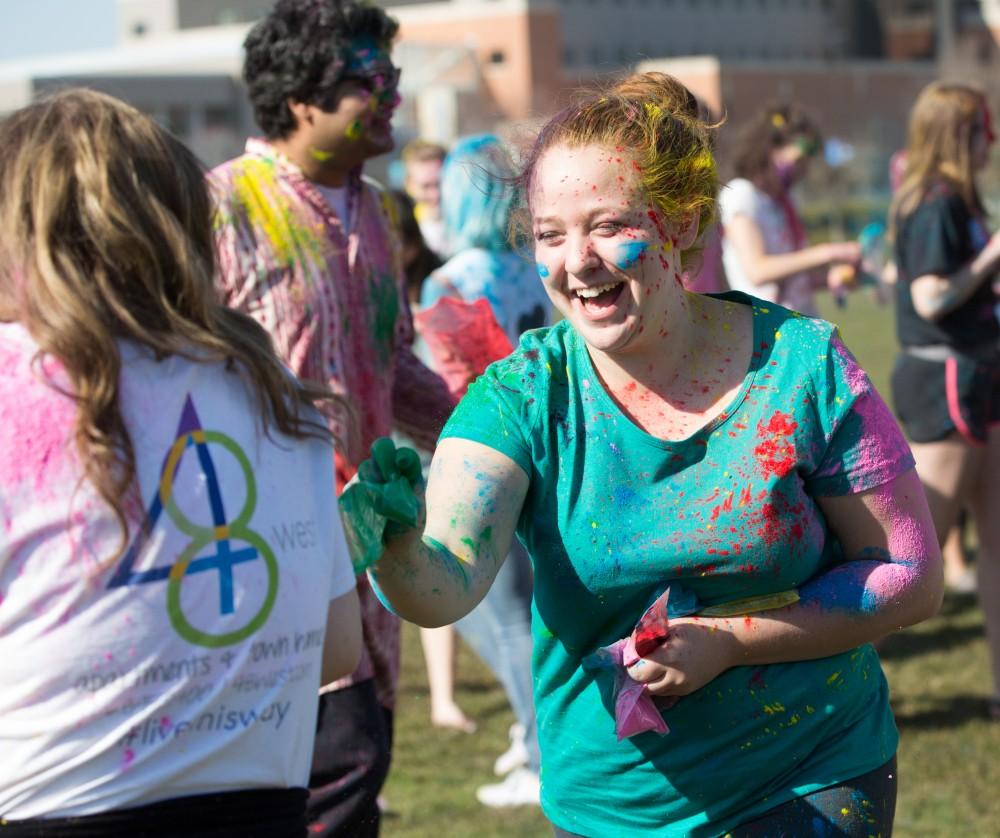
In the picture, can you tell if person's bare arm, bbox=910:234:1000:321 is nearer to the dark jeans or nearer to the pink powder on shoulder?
the dark jeans

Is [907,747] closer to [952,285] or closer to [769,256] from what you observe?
[952,285]

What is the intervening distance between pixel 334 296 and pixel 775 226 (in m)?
3.53

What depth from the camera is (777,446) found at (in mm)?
2234

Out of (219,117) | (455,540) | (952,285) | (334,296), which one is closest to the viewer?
(455,540)

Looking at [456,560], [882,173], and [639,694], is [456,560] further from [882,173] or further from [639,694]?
[882,173]

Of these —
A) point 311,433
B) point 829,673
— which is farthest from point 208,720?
point 829,673

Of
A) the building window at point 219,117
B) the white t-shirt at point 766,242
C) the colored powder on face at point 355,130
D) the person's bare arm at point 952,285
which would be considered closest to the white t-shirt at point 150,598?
the colored powder on face at point 355,130

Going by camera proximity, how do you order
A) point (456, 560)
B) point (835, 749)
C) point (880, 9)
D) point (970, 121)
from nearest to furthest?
point (456, 560), point (835, 749), point (970, 121), point (880, 9)

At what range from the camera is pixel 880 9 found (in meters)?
87.2

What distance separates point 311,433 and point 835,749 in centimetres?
97

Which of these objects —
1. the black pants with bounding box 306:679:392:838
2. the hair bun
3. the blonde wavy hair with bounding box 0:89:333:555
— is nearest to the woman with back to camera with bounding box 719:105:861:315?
the black pants with bounding box 306:679:392:838

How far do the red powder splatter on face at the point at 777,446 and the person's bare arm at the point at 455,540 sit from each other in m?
0.35

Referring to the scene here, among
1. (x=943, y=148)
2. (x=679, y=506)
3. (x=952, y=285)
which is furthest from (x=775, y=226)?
(x=679, y=506)

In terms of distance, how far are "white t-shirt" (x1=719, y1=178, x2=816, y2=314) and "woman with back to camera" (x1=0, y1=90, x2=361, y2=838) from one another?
4.63m
